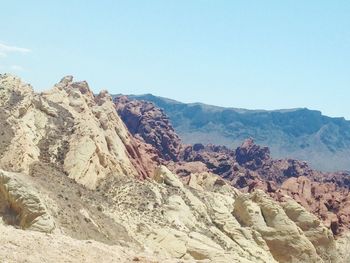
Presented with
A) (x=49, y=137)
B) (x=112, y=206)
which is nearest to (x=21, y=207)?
(x=112, y=206)

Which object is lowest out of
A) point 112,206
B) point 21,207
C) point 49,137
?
point 112,206

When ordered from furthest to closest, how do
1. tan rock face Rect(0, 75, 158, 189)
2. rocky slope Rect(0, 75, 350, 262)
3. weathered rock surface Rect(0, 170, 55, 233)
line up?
tan rock face Rect(0, 75, 158, 189), rocky slope Rect(0, 75, 350, 262), weathered rock surface Rect(0, 170, 55, 233)

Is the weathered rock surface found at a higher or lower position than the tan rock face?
lower

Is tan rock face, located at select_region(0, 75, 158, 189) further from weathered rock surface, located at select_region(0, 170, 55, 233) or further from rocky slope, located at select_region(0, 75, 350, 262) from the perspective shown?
weathered rock surface, located at select_region(0, 170, 55, 233)

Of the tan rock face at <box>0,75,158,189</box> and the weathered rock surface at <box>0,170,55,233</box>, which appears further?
the tan rock face at <box>0,75,158,189</box>

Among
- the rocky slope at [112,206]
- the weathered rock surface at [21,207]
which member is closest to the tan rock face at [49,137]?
the rocky slope at [112,206]

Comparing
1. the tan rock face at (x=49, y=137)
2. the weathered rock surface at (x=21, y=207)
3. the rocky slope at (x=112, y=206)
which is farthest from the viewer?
the tan rock face at (x=49, y=137)

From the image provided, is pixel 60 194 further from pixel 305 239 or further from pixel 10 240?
pixel 305 239

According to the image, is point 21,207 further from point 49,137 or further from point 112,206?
point 49,137

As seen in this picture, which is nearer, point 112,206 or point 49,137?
point 112,206

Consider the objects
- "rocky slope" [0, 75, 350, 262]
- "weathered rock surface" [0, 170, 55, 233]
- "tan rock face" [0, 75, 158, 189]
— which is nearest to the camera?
"weathered rock surface" [0, 170, 55, 233]

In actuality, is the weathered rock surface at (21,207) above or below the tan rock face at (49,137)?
below

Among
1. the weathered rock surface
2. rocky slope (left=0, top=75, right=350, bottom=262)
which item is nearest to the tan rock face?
rocky slope (left=0, top=75, right=350, bottom=262)

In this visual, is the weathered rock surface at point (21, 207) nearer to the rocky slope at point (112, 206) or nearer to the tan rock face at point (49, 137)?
the rocky slope at point (112, 206)
